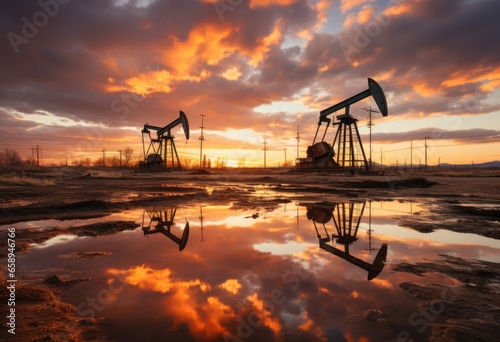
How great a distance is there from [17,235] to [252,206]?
17.6 feet

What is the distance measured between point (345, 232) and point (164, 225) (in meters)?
3.55

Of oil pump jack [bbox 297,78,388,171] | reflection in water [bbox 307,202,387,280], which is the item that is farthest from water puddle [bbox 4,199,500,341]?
oil pump jack [bbox 297,78,388,171]

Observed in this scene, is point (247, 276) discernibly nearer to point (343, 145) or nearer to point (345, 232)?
point (345, 232)

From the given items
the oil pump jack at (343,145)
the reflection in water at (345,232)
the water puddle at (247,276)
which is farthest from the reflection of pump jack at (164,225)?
the oil pump jack at (343,145)

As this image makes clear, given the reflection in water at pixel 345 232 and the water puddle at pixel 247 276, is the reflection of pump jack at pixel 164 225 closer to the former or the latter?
the water puddle at pixel 247 276

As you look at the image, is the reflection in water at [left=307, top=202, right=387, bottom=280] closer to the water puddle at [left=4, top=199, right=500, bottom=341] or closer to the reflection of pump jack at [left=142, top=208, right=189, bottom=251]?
the water puddle at [left=4, top=199, right=500, bottom=341]

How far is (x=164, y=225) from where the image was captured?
521cm

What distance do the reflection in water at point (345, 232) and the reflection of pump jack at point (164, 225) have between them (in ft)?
7.43

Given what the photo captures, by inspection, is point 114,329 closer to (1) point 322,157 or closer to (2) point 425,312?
(2) point 425,312

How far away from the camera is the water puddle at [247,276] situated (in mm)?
1788

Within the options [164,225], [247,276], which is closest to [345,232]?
[247,276]

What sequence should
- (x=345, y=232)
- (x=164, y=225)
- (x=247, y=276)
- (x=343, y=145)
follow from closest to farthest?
(x=247, y=276) → (x=345, y=232) → (x=164, y=225) → (x=343, y=145)

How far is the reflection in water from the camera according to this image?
10.1 ft

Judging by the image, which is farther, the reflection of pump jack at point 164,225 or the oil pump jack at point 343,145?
the oil pump jack at point 343,145
